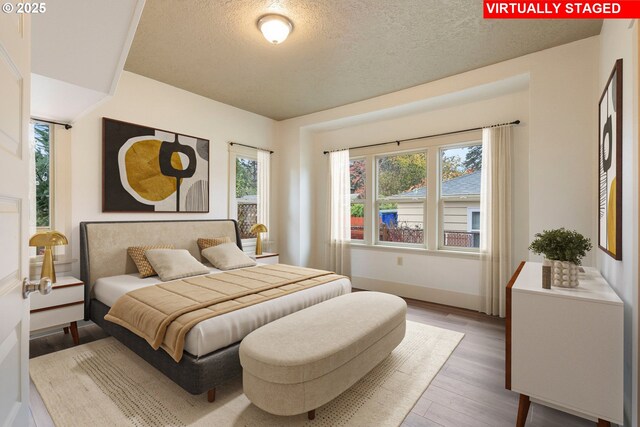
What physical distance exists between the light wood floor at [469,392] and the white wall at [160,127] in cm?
137

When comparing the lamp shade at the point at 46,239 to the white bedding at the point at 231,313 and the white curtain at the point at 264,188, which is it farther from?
the white curtain at the point at 264,188

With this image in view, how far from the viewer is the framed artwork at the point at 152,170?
3410 millimetres

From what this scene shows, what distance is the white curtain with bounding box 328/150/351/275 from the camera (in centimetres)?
491

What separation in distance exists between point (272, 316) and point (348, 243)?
8.96ft

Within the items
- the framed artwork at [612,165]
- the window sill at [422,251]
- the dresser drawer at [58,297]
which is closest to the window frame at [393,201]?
the window sill at [422,251]

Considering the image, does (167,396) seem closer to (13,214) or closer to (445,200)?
(13,214)

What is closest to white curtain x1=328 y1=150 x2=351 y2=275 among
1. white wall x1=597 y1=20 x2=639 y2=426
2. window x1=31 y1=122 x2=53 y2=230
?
white wall x1=597 y1=20 x2=639 y2=426

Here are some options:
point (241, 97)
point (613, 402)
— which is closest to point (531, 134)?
point (613, 402)

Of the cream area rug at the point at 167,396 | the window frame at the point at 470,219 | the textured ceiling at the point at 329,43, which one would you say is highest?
the textured ceiling at the point at 329,43

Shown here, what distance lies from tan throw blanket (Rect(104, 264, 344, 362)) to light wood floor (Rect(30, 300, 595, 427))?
0.68 m

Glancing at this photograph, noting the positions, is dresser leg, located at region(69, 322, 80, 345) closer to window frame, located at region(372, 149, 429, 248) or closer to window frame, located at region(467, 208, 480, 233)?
window frame, located at region(372, 149, 429, 248)

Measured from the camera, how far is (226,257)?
3.67 meters

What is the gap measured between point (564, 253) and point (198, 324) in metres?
2.28

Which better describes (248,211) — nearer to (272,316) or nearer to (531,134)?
(272,316)
